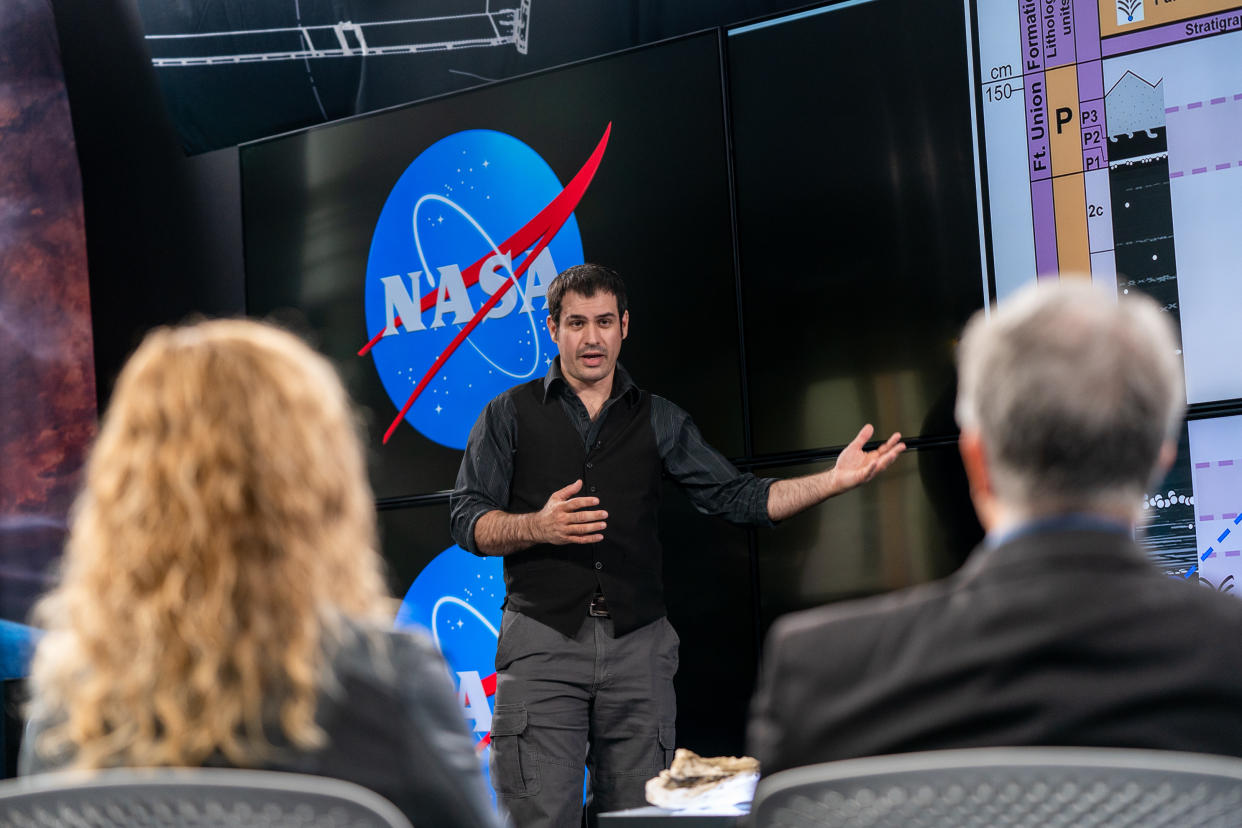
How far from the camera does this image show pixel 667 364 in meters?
3.84

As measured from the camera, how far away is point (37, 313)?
466 cm

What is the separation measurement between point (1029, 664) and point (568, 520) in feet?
6.74

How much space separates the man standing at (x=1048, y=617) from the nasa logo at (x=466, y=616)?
3.12m

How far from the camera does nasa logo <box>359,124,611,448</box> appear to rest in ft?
13.4

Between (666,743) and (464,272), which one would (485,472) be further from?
(464,272)

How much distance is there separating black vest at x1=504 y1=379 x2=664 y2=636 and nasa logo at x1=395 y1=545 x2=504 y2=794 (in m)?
0.89

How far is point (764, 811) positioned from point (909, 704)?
148mm

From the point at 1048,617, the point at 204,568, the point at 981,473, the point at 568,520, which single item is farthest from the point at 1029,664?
the point at 568,520

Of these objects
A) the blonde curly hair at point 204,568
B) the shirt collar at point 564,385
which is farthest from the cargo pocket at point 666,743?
the blonde curly hair at point 204,568

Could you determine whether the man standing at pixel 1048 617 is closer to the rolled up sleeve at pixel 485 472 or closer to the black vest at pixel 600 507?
the black vest at pixel 600 507

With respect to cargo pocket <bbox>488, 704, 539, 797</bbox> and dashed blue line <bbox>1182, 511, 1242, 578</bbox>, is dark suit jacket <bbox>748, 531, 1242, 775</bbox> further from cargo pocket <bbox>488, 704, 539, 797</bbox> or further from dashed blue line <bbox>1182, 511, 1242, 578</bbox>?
dashed blue line <bbox>1182, 511, 1242, 578</bbox>

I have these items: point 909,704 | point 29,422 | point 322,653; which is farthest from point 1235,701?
point 29,422

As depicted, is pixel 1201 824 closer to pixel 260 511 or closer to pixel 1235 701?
pixel 1235 701

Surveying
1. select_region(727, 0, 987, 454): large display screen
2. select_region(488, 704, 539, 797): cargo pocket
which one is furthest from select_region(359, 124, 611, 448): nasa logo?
select_region(488, 704, 539, 797): cargo pocket
